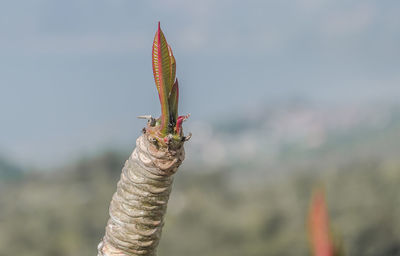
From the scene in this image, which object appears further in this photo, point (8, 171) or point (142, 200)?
point (8, 171)

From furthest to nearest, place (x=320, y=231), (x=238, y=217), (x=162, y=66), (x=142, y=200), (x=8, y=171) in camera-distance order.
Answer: (x=8, y=171)
(x=238, y=217)
(x=142, y=200)
(x=162, y=66)
(x=320, y=231)

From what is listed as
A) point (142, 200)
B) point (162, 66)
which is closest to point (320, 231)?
point (162, 66)

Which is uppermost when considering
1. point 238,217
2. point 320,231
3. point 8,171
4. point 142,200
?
point 8,171

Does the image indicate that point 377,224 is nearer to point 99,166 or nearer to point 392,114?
point 99,166

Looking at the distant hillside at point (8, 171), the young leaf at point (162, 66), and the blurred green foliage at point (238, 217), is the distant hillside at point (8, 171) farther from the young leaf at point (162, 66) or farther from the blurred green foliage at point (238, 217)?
the young leaf at point (162, 66)

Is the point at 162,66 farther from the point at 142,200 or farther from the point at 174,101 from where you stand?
Answer: the point at 142,200

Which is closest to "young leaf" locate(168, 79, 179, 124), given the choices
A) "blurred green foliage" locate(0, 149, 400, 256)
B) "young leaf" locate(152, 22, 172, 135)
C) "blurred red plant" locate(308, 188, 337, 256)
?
"young leaf" locate(152, 22, 172, 135)

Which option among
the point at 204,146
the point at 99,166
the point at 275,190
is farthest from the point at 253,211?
the point at 204,146
